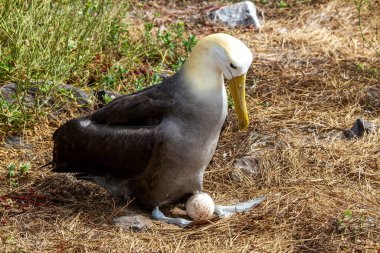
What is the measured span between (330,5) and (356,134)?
10.6 feet

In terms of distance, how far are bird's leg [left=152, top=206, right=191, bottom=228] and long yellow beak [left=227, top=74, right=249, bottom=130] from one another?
2.35 ft

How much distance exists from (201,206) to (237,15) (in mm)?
4158

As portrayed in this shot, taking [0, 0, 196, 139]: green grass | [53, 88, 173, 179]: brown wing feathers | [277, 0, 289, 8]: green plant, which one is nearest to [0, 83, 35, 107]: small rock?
[0, 0, 196, 139]: green grass

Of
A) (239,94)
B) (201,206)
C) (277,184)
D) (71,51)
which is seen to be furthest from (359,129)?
(71,51)

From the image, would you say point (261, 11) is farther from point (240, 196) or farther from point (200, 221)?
point (200, 221)

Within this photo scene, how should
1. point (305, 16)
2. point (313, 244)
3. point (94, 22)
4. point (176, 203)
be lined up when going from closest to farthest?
point (313, 244) → point (176, 203) → point (94, 22) → point (305, 16)

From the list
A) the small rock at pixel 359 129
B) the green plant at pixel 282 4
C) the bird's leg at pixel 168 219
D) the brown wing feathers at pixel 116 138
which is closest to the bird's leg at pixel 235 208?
the bird's leg at pixel 168 219

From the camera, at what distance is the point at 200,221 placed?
17.4 ft

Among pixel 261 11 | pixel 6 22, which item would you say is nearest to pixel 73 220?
pixel 6 22

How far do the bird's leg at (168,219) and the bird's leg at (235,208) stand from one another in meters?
0.23

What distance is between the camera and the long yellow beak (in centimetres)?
531

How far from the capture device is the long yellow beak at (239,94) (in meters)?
5.31

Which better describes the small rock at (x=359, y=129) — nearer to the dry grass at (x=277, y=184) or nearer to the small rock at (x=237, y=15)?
the dry grass at (x=277, y=184)

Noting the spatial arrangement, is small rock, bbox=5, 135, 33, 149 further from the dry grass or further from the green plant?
the green plant
